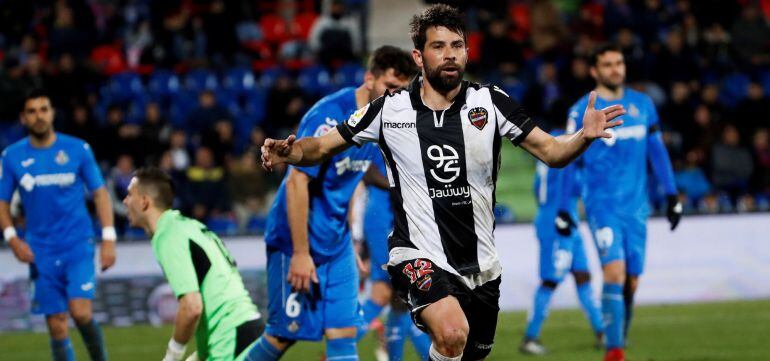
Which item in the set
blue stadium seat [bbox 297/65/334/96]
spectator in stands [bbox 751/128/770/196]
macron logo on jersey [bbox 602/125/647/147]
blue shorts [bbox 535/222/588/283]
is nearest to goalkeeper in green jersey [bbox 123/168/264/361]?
macron logo on jersey [bbox 602/125/647/147]

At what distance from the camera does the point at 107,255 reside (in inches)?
365

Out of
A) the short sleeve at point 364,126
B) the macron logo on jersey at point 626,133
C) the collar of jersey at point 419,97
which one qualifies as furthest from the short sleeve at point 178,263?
the macron logo on jersey at point 626,133

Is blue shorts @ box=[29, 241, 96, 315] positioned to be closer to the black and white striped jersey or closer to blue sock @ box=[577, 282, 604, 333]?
the black and white striped jersey

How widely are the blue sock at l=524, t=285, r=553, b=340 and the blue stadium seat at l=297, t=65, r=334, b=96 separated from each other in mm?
8761

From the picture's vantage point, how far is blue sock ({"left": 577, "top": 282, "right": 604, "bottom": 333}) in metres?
11.3

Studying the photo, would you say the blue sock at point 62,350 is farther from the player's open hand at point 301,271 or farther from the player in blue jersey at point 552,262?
the player in blue jersey at point 552,262

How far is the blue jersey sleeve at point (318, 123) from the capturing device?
735 cm

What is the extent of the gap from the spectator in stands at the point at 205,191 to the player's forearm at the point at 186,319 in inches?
407

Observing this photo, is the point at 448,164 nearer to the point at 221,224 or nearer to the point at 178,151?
the point at 221,224

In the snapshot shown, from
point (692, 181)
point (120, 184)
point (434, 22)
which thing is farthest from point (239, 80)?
point (434, 22)

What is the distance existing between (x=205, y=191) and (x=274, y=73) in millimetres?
4018

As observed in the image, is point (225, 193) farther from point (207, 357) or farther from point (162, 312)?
point (207, 357)

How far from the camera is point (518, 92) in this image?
19484 millimetres

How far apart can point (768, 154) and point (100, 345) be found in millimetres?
12118
